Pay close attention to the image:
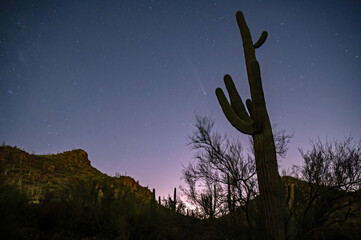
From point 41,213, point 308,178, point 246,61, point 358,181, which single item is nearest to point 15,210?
point 41,213

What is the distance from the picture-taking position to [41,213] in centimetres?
482

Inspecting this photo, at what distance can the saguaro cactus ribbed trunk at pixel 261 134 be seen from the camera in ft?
16.8

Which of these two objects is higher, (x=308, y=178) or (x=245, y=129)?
(x=245, y=129)

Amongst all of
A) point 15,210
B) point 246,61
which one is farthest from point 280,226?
point 15,210

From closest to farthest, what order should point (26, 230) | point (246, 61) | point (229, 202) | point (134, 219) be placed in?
point (26, 230) → point (134, 219) → point (229, 202) → point (246, 61)

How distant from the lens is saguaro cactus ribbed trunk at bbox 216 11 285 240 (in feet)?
16.8

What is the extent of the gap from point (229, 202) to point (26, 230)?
4.92 m

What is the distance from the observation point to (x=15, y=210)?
4.69 meters

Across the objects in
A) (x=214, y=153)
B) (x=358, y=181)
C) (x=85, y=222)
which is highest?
(x=214, y=153)

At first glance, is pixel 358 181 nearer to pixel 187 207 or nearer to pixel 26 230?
pixel 187 207

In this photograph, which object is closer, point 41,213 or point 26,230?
point 26,230

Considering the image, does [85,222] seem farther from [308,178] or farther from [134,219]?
[308,178]

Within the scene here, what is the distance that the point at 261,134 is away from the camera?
19.6ft

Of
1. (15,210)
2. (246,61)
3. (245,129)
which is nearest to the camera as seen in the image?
(15,210)
